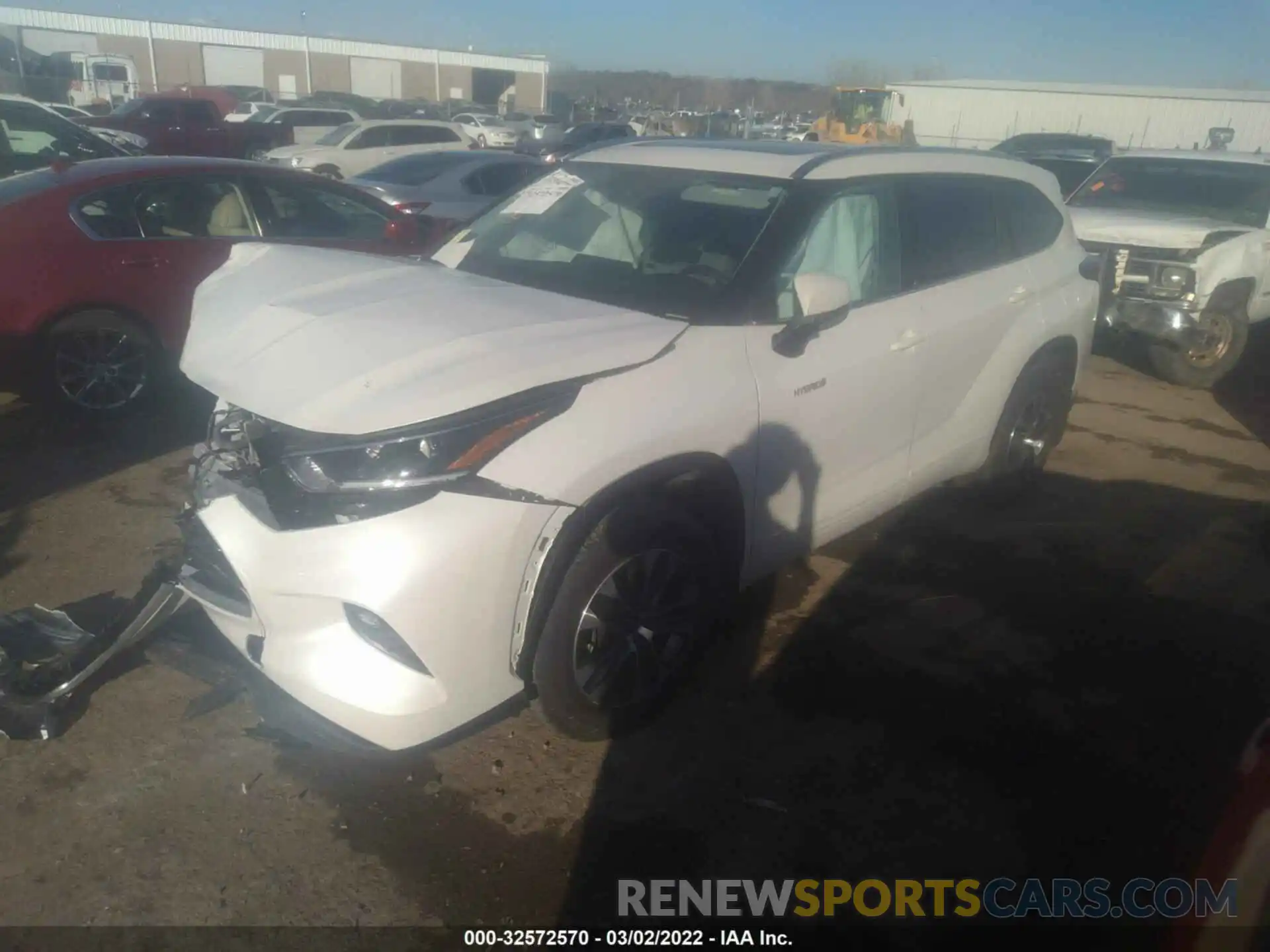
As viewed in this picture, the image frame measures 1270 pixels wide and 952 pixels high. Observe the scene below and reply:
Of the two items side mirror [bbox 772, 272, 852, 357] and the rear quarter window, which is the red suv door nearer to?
side mirror [bbox 772, 272, 852, 357]

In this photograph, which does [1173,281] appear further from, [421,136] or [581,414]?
[421,136]

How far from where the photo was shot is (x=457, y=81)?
2517 inches

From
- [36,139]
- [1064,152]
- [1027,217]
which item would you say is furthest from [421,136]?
[1027,217]

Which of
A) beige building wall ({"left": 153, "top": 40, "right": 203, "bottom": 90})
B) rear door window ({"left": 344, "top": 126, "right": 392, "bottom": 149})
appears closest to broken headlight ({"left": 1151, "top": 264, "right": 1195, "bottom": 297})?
rear door window ({"left": 344, "top": 126, "right": 392, "bottom": 149})

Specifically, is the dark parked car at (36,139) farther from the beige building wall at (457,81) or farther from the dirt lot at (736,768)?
the beige building wall at (457,81)

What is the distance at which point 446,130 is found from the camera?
1908cm

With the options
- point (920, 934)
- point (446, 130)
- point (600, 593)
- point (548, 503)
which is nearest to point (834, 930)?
point (920, 934)

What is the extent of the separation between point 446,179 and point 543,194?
7558mm

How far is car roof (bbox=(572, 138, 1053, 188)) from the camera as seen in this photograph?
3623 millimetres

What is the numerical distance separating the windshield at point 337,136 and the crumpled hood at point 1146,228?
1407 cm

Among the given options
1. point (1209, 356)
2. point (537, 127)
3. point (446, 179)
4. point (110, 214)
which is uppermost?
point (110, 214)

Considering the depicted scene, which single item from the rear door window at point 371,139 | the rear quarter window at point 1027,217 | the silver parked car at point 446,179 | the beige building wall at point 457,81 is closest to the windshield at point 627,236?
the rear quarter window at point 1027,217

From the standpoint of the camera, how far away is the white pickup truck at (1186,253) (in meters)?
7.11

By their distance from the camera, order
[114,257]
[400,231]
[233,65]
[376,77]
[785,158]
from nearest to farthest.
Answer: [785,158], [114,257], [400,231], [233,65], [376,77]
